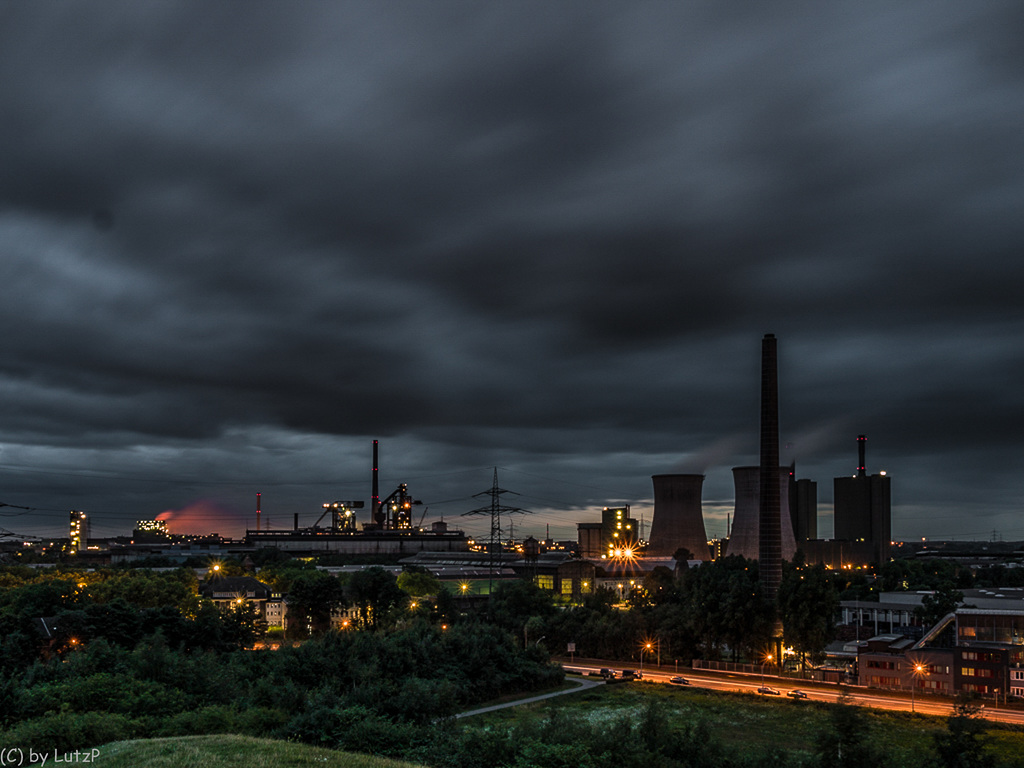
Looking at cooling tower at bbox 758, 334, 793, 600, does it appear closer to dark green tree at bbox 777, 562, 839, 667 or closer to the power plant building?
dark green tree at bbox 777, 562, 839, 667

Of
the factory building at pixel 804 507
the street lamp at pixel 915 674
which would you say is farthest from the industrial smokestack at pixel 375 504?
the street lamp at pixel 915 674

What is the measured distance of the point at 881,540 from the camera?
5807 inches

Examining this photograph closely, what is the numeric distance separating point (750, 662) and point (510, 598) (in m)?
23.8

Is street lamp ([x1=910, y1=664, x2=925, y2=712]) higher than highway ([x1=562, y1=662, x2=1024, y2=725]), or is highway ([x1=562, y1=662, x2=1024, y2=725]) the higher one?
street lamp ([x1=910, y1=664, x2=925, y2=712])

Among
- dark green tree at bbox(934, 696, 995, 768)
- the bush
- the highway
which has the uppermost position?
the bush

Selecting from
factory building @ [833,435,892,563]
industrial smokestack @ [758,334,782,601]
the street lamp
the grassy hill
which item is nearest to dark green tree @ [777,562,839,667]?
industrial smokestack @ [758,334,782,601]

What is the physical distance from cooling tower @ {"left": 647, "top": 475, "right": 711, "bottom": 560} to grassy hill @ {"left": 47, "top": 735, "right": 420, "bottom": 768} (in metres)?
81.3

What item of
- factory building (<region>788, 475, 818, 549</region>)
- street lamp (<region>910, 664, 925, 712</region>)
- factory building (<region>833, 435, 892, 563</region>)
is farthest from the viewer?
factory building (<region>788, 475, 818, 549</region>)

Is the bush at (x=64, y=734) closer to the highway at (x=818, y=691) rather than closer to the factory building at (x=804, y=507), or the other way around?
the highway at (x=818, y=691)

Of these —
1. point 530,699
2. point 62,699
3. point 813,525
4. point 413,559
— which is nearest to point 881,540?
point 813,525

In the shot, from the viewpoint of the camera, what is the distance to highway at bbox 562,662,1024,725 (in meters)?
44.1

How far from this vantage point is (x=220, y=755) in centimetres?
2009

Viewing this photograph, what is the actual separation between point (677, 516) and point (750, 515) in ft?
62.4

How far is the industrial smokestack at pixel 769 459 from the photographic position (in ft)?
210
